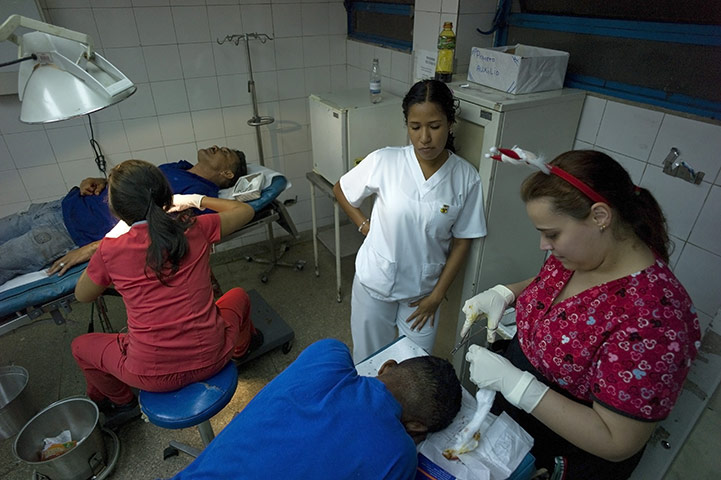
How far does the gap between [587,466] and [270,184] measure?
1950 millimetres

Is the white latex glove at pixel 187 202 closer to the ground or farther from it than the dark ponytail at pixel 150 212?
closer to the ground

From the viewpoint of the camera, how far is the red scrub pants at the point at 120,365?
157 cm

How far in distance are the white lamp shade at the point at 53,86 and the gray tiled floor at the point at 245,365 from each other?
1221 mm

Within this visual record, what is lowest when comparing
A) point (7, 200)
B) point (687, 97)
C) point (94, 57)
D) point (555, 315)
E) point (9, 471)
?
point (9, 471)

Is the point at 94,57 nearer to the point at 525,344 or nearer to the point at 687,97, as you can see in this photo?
the point at 525,344

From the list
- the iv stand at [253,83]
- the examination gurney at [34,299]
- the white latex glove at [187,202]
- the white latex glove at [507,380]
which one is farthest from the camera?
the iv stand at [253,83]

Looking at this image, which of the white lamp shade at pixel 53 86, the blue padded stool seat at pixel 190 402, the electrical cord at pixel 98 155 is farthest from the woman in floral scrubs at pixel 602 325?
the electrical cord at pixel 98 155

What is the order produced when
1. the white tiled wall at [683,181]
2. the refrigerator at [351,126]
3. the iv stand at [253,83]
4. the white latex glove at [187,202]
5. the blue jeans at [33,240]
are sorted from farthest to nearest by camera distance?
the iv stand at [253,83]
the refrigerator at [351,126]
the white latex glove at [187,202]
the blue jeans at [33,240]
the white tiled wall at [683,181]

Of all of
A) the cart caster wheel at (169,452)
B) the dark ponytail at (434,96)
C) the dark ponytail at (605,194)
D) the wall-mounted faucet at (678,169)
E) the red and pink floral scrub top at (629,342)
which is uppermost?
the dark ponytail at (434,96)

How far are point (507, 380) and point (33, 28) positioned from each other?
1715 millimetres

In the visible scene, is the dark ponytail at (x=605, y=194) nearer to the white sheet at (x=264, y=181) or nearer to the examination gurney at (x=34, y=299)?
the white sheet at (x=264, y=181)

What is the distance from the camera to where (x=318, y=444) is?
2.98ft

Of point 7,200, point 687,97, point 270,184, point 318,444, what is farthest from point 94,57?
point 687,97

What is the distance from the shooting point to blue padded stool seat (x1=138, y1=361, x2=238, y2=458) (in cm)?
148
